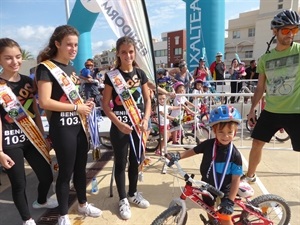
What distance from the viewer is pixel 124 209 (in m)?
2.86

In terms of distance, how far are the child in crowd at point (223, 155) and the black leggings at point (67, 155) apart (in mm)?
977

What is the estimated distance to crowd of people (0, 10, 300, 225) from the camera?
2.22 meters

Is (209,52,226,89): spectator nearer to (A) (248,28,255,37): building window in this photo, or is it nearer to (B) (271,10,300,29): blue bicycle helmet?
(B) (271,10,300,29): blue bicycle helmet

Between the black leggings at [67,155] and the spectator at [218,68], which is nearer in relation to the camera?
the black leggings at [67,155]

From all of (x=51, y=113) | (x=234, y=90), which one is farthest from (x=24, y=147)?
(x=234, y=90)

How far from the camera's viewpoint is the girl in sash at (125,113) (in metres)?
2.65

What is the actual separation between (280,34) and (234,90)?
Result: 26.2 ft

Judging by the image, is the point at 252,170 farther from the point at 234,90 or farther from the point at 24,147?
the point at 234,90

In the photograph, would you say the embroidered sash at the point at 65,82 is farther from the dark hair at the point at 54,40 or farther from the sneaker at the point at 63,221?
the sneaker at the point at 63,221

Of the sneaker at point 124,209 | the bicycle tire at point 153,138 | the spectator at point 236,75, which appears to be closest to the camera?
the sneaker at point 124,209

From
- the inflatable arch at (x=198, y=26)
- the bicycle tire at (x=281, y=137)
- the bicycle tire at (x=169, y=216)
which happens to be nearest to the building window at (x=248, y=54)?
the inflatable arch at (x=198, y=26)

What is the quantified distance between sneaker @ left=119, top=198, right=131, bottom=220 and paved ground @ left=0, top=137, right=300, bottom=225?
53mm

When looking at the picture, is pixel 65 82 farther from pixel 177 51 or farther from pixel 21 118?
pixel 177 51

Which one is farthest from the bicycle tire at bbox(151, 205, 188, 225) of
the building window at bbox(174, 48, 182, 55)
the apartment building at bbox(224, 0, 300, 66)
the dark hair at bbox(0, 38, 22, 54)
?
the building window at bbox(174, 48, 182, 55)
